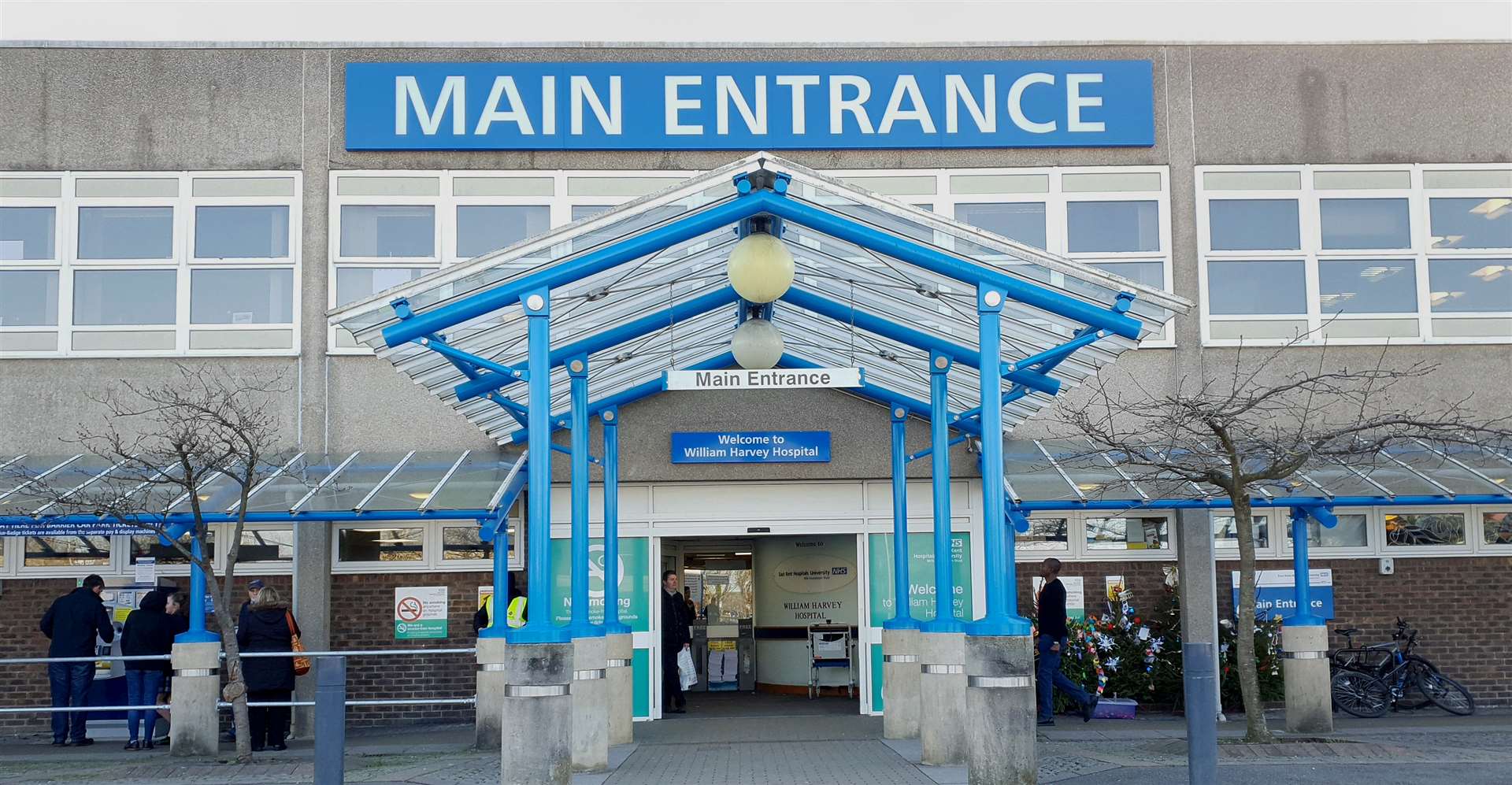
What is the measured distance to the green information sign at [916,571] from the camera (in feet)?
52.6

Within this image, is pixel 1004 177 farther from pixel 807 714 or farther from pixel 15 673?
pixel 15 673

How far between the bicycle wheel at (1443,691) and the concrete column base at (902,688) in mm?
6020

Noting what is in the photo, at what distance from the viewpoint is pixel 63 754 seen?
13930mm

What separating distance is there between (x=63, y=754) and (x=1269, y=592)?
12.4 m

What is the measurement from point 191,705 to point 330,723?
6121 millimetres

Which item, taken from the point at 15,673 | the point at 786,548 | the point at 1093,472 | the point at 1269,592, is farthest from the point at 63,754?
the point at 1269,592

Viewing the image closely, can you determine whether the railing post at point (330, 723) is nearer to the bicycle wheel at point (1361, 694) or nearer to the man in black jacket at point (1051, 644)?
the man in black jacket at point (1051, 644)

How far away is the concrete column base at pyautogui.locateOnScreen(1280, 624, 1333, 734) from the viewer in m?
13.7

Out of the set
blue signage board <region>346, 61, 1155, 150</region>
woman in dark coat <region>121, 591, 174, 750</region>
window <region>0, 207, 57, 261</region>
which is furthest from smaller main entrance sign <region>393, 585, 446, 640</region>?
window <region>0, 207, 57, 261</region>

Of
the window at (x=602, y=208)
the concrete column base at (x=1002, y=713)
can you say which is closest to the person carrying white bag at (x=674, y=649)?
the window at (x=602, y=208)

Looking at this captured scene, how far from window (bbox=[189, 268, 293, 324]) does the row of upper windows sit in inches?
0.8

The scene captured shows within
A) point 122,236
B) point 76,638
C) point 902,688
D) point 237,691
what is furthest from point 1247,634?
point 122,236

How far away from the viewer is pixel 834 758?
1213 centimetres

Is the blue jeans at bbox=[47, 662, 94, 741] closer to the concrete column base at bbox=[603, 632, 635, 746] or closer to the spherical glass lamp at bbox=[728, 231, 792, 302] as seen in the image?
the concrete column base at bbox=[603, 632, 635, 746]
